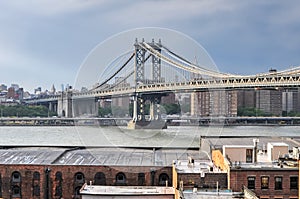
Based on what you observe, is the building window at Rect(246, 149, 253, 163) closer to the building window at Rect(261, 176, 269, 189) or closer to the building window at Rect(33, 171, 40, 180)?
the building window at Rect(261, 176, 269, 189)

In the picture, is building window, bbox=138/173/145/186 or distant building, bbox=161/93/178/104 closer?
building window, bbox=138/173/145/186

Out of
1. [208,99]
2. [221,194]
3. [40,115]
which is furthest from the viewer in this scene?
[40,115]

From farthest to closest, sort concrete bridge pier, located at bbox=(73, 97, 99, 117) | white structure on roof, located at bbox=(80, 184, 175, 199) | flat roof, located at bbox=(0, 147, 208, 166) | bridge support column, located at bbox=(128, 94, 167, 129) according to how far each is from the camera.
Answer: bridge support column, located at bbox=(128, 94, 167, 129) → concrete bridge pier, located at bbox=(73, 97, 99, 117) → flat roof, located at bbox=(0, 147, 208, 166) → white structure on roof, located at bbox=(80, 184, 175, 199)

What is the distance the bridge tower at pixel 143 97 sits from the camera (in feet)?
177

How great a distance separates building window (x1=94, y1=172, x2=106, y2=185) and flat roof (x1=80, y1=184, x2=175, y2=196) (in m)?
1.03

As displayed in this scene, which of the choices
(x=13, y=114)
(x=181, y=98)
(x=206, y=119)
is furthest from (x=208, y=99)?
(x=13, y=114)

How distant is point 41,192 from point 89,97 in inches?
1401

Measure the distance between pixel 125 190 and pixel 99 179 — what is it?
5.70 feet

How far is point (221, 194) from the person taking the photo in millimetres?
11680

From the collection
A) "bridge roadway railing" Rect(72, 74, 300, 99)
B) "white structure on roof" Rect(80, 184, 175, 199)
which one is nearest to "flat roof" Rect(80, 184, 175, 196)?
"white structure on roof" Rect(80, 184, 175, 199)

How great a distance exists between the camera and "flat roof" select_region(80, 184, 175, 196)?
1361 centimetres

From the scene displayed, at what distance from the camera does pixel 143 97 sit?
5450 centimetres

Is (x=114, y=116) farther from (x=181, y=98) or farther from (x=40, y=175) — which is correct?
(x=40, y=175)

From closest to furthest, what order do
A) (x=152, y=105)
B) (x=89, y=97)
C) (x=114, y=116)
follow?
(x=89, y=97) → (x=152, y=105) → (x=114, y=116)
